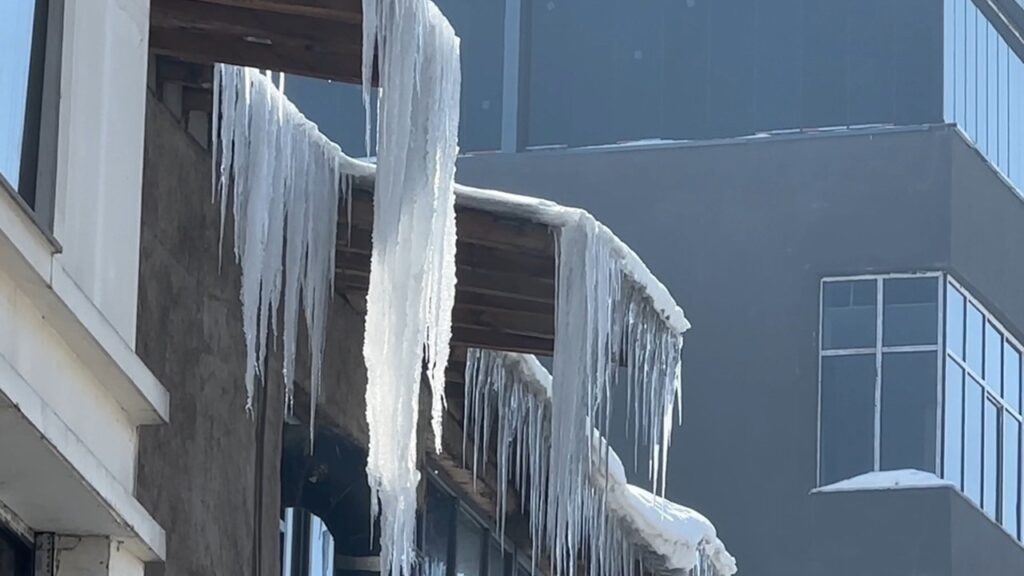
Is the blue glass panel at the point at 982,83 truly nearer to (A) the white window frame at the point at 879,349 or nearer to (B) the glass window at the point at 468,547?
(A) the white window frame at the point at 879,349

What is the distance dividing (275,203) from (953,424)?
16454 millimetres

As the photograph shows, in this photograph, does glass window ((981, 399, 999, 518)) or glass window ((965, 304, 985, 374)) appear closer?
glass window ((965, 304, 985, 374))

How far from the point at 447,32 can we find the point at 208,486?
6.77 ft

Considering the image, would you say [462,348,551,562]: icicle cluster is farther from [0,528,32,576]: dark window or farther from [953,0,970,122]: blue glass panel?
[953,0,970,122]: blue glass panel

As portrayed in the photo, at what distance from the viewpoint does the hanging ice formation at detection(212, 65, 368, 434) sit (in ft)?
34.1

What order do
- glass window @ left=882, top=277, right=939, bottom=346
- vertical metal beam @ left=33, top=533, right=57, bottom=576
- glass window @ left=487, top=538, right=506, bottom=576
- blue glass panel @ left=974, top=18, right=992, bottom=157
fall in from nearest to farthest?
vertical metal beam @ left=33, top=533, right=57, bottom=576 → glass window @ left=487, top=538, right=506, bottom=576 → glass window @ left=882, top=277, right=939, bottom=346 → blue glass panel @ left=974, top=18, right=992, bottom=157

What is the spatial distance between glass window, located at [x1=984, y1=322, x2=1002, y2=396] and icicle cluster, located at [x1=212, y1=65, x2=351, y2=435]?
54.8 ft

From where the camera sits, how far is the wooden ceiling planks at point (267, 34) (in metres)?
9.22

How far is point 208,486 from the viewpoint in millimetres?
10383

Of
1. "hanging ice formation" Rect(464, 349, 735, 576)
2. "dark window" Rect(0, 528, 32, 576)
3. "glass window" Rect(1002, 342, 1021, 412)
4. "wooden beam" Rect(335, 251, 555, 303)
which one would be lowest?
"dark window" Rect(0, 528, 32, 576)

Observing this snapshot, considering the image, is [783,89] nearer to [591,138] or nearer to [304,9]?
[591,138]

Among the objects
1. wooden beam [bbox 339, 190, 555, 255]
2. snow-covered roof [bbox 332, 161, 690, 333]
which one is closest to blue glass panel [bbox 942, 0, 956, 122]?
snow-covered roof [bbox 332, 161, 690, 333]

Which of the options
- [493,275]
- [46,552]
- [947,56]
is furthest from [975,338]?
[46,552]

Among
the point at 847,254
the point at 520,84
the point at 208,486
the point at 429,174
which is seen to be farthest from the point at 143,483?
the point at 520,84
